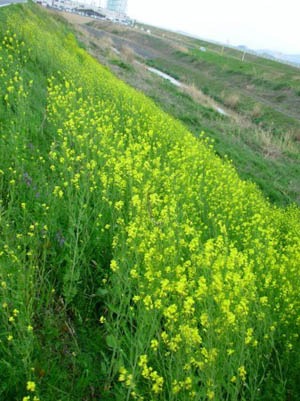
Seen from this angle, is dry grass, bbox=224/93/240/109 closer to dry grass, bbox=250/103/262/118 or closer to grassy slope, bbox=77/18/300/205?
grassy slope, bbox=77/18/300/205

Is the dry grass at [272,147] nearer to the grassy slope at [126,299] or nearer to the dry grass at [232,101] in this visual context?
the dry grass at [232,101]

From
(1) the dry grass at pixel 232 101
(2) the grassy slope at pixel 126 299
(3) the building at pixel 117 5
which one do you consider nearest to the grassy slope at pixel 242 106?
(1) the dry grass at pixel 232 101

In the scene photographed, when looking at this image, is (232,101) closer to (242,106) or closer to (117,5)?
(242,106)

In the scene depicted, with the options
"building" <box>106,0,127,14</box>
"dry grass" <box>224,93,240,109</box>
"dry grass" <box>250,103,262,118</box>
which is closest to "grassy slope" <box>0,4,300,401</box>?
"dry grass" <box>250,103,262,118</box>

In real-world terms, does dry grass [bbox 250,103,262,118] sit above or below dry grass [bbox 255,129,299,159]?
above

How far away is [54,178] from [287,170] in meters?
10.5

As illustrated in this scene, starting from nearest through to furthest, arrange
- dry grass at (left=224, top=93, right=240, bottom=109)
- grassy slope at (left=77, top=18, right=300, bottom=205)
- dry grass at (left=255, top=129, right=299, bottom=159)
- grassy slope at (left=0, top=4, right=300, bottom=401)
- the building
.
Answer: grassy slope at (left=0, top=4, right=300, bottom=401) → grassy slope at (left=77, top=18, right=300, bottom=205) → dry grass at (left=255, top=129, right=299, bottom=159) → dry grass at (left=224, top=93, right=240, bottom=109) → the building

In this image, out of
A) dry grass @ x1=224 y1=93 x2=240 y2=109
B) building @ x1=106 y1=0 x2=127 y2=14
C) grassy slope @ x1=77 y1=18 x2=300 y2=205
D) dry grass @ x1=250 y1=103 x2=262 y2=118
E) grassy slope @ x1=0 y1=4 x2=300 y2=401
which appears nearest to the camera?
grassy slope @ x1=0 y1=4 x2=300 y2=401

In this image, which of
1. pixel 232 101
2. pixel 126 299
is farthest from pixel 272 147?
pixel 126 299

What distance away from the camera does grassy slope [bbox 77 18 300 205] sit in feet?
40.4

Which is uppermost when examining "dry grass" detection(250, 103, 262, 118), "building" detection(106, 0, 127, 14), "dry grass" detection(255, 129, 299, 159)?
"building" detection(106, 0, 127, 14)

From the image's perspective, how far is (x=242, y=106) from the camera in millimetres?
26938

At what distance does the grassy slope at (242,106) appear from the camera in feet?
40.4

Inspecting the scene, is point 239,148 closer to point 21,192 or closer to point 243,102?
point 21,192
